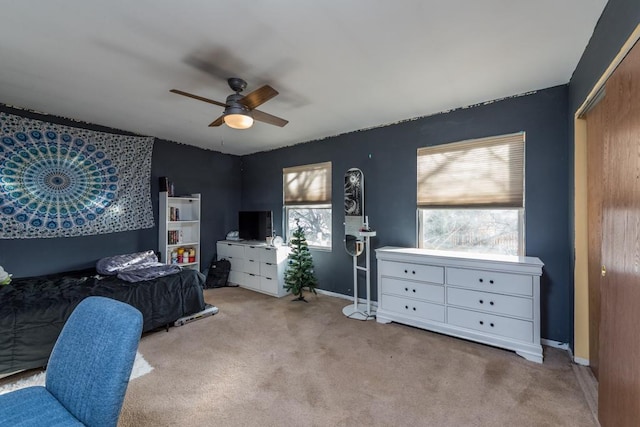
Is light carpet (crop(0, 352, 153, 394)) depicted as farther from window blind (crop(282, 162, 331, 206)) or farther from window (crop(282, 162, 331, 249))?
window blind (crop(282, 162, 331, 206))

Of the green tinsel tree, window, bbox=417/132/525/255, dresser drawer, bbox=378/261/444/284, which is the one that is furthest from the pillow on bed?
window, bbox=417/132/525/255

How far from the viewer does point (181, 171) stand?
4625 mm

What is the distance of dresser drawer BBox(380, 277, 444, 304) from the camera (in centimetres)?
289

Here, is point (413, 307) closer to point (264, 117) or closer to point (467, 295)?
point (467, 295)

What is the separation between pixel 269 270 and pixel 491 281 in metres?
2.90

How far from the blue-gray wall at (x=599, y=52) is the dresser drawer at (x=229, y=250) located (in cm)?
418

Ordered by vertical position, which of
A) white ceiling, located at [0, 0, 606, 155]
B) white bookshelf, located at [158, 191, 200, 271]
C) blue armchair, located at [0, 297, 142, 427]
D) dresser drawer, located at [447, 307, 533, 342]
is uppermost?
white ceiling, located at [0, 0, 606, 155]

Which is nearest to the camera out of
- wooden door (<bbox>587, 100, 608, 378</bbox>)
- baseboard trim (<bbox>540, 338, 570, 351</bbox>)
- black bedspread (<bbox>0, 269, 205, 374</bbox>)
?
wooden door (<bbox>587, 100, 608, 378</bbox>)

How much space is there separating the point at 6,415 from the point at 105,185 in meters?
3.24

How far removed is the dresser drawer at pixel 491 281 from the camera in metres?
2.46

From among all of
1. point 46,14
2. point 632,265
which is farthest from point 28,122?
point 632,265

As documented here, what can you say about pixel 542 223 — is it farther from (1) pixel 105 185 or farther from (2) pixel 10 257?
(2) pixel 10 257

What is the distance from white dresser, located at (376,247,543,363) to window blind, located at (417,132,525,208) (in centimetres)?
62

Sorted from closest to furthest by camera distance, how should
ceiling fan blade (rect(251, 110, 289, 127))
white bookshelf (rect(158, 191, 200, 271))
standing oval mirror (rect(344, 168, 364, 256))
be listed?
ceiling fan blade (rect(251, 110, 289, 127)) → standing oval mirror (rect(344, 168, 364, 256)) → white bookshelf (rect(158, 191, 200, 271))
